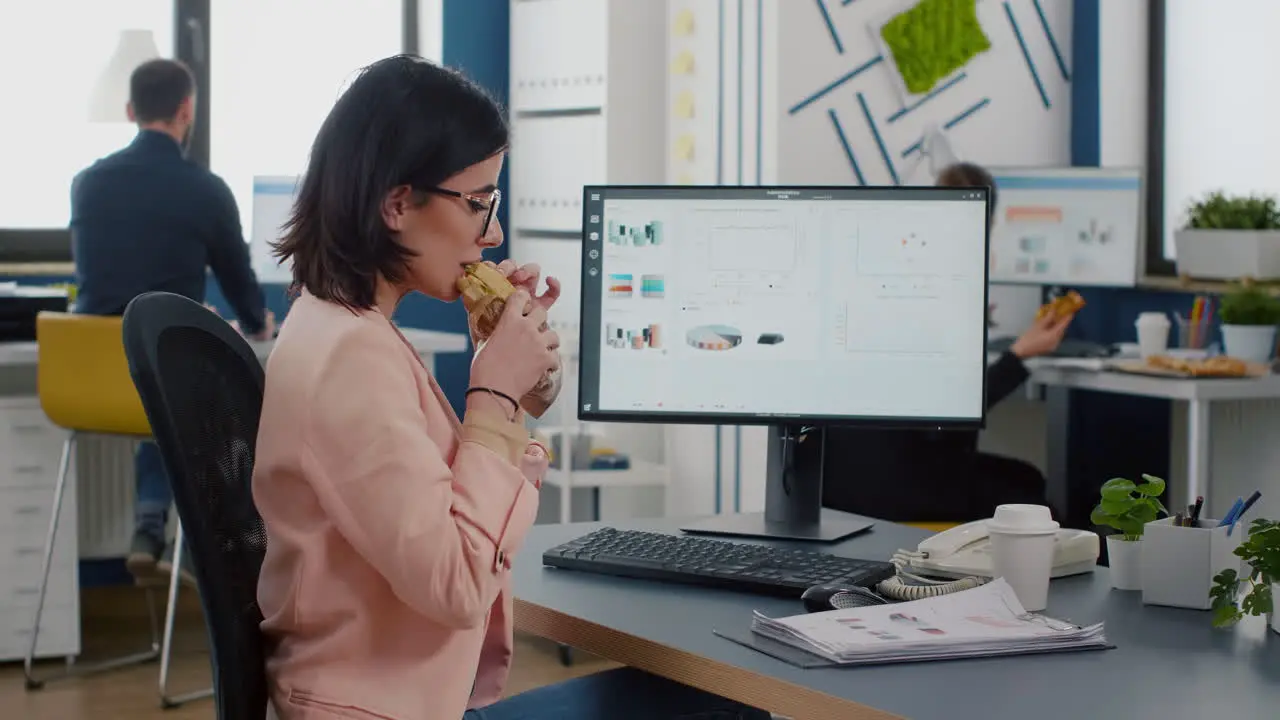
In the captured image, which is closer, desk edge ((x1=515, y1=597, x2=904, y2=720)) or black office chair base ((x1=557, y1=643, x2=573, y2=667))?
desk edge ((x1=515, y1=597, x2=904, y2=720))

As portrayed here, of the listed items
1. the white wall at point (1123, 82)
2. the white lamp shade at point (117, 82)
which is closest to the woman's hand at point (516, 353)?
the white lamp shade at point (117, 82)

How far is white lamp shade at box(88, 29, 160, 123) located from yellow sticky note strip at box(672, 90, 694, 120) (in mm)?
1501

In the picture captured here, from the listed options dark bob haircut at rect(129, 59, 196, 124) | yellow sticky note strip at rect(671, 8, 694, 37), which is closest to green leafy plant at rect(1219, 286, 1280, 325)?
yellow sticky note strip at rect(671, 8, 694, 37)

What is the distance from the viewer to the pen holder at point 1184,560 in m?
1.55

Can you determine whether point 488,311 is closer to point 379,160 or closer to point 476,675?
point 379,160

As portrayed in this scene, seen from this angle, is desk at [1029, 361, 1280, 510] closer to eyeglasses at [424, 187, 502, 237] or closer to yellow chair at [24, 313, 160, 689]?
yellow chair at [24, 313, 160, 689]

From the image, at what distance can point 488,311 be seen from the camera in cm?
145

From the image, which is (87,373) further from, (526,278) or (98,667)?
(526,278)

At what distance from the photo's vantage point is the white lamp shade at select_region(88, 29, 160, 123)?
4.55 meters

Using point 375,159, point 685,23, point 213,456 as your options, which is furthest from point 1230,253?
point 213,456

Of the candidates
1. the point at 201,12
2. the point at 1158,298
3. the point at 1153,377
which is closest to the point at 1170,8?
the point at 1158,298

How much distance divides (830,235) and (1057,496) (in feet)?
7.38

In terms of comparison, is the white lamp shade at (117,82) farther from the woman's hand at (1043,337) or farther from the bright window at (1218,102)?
the bright window at (1218,102)

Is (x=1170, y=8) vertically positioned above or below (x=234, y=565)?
above
